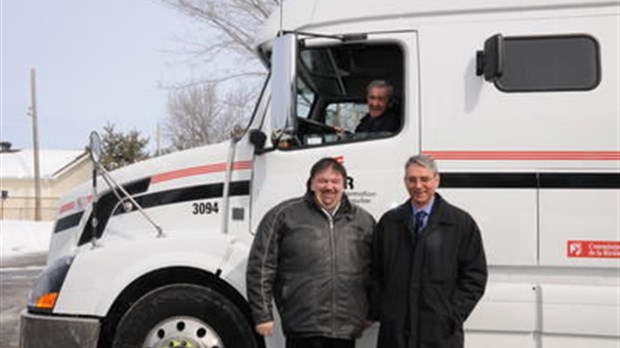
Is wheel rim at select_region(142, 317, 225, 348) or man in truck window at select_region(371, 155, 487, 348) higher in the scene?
man in truck window at select_region(371, 155, 487, 348)

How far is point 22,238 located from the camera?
24.5 meters

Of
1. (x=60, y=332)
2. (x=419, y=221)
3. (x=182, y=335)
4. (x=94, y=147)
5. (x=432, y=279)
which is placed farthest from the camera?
(x=94, y=147)

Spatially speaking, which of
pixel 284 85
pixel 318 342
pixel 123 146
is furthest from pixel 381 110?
pixel 123 146

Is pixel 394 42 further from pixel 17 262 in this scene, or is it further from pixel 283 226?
pixel 17 262

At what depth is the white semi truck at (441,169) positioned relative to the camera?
A: 14.5ft

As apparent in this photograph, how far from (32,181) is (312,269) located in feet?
153

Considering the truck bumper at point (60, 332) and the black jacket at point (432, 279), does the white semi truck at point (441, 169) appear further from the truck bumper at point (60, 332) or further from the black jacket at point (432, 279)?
the black jacket at point (432, 279)

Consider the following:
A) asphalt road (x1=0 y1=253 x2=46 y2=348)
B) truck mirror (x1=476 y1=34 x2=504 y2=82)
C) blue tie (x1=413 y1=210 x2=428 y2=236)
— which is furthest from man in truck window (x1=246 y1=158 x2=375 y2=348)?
asphalt road (x1=0 y1=253 x2=46 y2=348)

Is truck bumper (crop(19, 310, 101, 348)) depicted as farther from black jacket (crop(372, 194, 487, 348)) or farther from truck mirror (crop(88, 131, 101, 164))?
black jacket (crop(372, 194, 487, 348))

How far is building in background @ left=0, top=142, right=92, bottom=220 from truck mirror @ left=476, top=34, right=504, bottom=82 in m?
40.9

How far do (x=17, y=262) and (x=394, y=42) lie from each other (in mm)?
15853

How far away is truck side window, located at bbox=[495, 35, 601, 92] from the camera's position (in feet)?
14.7

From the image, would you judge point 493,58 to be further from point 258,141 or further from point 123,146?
point 123,146

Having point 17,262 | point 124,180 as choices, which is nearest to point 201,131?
point 17,262
